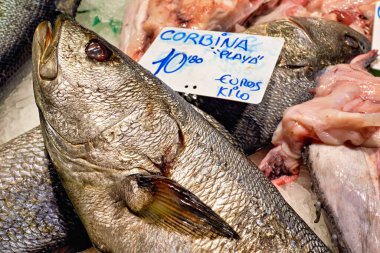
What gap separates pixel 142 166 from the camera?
146 cm

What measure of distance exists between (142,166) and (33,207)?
599 millimetres

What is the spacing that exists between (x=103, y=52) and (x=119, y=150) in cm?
40

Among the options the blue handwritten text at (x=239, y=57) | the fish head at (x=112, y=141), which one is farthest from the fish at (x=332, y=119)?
the fish head at (x=112, y=141)

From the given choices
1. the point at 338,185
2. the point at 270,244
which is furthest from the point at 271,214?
the point at 338,185

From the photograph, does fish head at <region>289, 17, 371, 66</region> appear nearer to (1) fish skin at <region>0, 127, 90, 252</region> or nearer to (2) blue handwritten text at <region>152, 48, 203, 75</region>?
(2) blue handwritten text at <region>152, 48, 203, 75</region>

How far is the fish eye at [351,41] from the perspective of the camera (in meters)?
2.50

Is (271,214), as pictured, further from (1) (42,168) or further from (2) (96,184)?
(1) (42,168)

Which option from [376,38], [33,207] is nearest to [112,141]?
[33,207]

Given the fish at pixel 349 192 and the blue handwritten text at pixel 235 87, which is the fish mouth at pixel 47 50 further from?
the fish at pixel 349 192

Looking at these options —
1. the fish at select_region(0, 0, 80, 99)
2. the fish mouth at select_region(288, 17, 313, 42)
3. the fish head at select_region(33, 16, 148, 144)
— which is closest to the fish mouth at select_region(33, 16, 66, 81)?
the fish head at select_region(33, 16, 148, 144)

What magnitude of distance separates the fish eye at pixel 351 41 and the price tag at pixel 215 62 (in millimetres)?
543

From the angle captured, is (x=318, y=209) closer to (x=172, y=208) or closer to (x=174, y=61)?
(x=172, y=208)

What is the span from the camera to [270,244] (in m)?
1.39

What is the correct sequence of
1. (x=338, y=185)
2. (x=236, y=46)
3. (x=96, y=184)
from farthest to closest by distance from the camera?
(x=236, y=46) → (x=338, y=185) → (x=96, y=184)
